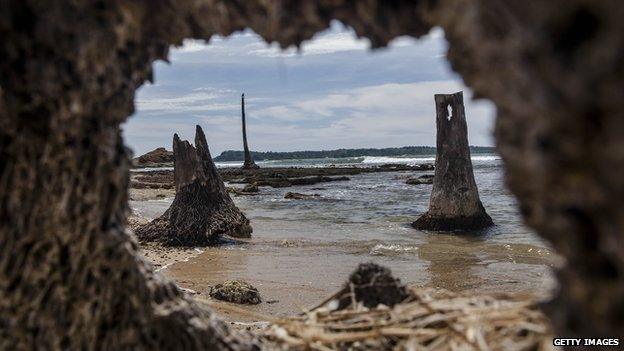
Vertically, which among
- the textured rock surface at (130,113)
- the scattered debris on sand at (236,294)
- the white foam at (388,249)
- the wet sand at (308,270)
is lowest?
the white foam at (388,249)

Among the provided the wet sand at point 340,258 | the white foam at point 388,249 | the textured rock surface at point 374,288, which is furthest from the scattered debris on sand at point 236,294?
the white foam at point 388,249

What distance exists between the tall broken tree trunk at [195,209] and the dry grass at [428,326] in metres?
8.78

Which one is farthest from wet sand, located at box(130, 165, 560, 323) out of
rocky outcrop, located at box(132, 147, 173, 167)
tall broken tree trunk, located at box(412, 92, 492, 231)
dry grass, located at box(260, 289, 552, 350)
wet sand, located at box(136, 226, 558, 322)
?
rocky outcrop, located at box(132, 147, 173, 167)

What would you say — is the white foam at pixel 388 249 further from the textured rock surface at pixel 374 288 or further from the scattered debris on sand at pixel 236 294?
the textured rock surface at pixel 374 288

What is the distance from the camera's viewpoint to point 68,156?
1743 millimetres

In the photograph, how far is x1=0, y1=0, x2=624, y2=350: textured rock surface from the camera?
838 millimetres

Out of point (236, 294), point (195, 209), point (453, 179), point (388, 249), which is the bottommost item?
point (388, 249)

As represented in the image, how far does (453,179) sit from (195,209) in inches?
229

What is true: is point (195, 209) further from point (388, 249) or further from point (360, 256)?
point (388, 249)

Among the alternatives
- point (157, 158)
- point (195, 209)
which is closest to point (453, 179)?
point (195, 209)

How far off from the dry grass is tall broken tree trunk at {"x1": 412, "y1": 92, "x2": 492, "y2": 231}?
11034 millimetres

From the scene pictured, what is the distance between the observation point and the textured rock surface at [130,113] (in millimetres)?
838

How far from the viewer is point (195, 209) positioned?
37.4ft

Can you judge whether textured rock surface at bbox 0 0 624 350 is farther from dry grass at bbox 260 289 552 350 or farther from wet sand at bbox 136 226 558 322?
wet sand at bbox 136 226 558 322
